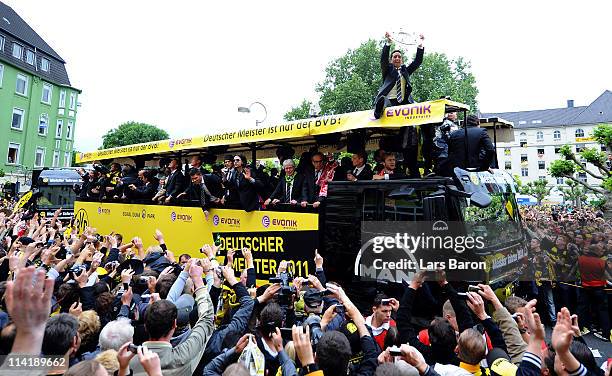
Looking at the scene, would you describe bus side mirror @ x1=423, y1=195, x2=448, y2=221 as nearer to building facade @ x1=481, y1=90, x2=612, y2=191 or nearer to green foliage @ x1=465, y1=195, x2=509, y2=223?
green foliage @ x1=465, y1=195, x2=509, y2=223

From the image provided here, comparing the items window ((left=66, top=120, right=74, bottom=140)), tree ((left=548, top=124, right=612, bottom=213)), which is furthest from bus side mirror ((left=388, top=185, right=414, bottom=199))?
window ((left=66, top=120, right=74, bottom=140))

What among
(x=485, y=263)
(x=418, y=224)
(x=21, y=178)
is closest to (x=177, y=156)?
(x=418, y=224)

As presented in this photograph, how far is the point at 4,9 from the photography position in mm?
39500

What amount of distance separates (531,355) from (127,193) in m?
9.76

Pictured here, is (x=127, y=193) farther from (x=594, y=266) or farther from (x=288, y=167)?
(x=594, y=266)

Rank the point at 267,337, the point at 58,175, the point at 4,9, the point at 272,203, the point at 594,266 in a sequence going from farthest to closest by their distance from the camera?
1. the point at 4,9
2. the point at 58,175
3. the point at 594,266
4. the point at 272,203
5. the point at 267,337

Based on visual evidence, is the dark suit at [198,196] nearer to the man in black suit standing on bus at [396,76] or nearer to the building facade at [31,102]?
the man in black suit standing on bus at [396,76]

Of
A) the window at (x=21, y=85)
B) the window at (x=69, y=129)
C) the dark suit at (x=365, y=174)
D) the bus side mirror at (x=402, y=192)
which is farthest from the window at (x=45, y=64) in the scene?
the bus side mirror at (x=402, y=192)

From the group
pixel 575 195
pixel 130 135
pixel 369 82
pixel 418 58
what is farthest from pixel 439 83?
pixel 130 135

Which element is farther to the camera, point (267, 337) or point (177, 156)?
point (177, 156)

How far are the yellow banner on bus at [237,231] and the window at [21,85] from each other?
114ft

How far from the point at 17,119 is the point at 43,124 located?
3050 mm

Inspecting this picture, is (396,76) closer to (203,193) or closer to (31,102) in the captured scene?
(203,193)

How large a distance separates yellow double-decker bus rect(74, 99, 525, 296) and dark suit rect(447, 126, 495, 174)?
214 mm
